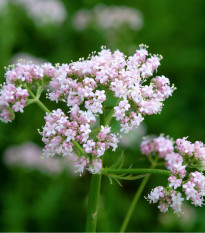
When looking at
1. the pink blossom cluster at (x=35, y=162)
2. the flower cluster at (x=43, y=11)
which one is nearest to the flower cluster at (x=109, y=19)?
the flower cluster at (x=43, y=11)

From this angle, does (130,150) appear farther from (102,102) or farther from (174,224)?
(102,102)

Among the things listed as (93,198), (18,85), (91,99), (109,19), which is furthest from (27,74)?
(109,19)

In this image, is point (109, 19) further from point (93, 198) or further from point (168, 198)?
point (168, 198)

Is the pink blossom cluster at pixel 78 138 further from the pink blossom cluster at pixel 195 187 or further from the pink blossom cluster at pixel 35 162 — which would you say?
the pink blossom cluster at pixel 35 162

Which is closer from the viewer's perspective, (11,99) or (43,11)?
(11,99)

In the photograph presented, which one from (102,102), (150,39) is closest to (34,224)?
(102,102)

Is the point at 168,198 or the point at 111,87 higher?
the point at 111,87
